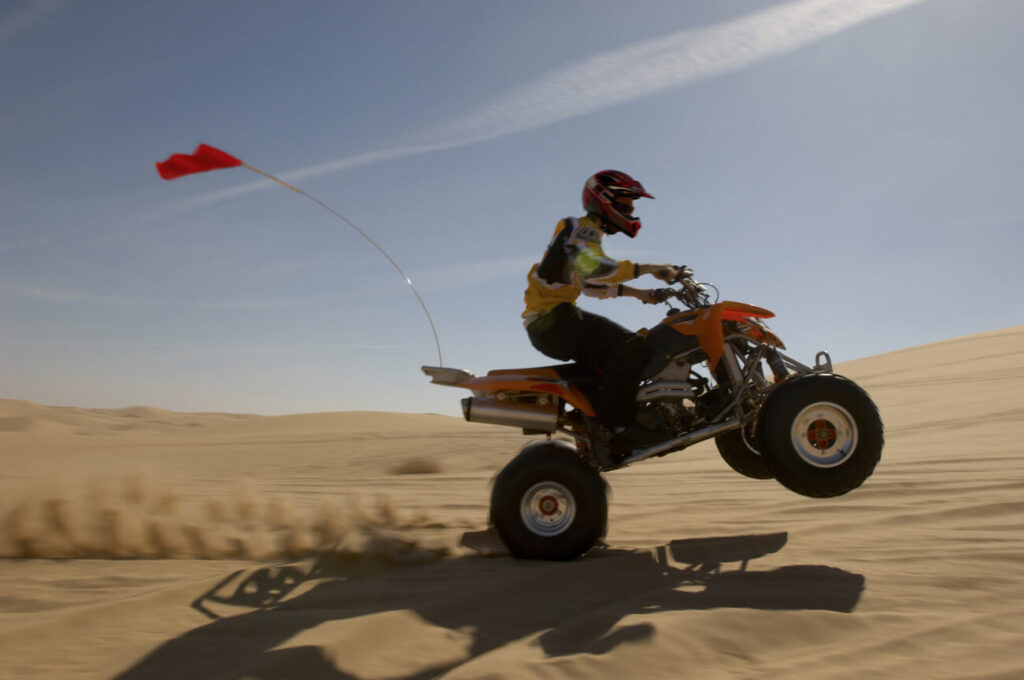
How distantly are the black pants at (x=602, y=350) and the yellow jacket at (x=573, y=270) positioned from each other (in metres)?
0.10

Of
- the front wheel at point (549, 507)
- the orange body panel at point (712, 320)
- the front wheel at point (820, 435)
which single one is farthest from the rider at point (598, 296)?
the front wheel at point (820, 435)

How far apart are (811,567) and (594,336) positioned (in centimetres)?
176

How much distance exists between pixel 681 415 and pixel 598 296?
90 centimetres

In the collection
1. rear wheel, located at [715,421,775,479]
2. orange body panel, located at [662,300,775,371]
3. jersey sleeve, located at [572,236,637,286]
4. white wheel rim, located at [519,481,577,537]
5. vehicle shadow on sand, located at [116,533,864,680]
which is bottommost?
vehicle shadow on sand, located at [116,533,864,680]

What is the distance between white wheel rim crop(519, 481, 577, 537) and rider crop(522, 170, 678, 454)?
1.49 ft

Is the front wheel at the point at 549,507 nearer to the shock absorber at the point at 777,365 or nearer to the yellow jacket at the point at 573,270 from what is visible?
the yellow jacket at the point at 573,270

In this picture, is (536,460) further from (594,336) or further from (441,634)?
(441,634)

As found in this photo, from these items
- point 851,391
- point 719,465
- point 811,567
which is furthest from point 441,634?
point 719,465

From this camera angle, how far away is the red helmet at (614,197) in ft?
14.4

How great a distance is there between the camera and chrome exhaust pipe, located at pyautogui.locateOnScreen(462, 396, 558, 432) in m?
4.36

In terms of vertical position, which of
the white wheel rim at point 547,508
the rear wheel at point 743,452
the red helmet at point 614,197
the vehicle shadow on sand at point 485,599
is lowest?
the vehicle shadow on sand at point 485,599

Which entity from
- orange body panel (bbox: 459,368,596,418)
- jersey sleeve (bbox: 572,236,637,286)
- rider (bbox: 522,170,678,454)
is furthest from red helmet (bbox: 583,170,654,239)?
orange body panel (bbox: 459,368,596,418)

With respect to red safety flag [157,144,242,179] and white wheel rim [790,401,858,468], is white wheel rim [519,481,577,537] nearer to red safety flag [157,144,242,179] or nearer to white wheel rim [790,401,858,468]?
Answer: white wheel rim [790,401,858,468]

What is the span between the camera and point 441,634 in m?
2.83
